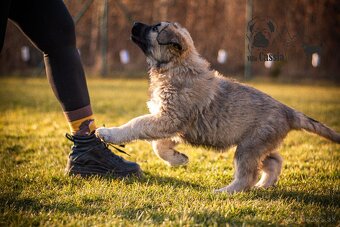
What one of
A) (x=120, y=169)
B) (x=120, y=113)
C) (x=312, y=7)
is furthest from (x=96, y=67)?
(x=120, y=169)

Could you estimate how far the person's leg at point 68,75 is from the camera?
114 inches

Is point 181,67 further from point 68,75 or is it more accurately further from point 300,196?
point 300,196

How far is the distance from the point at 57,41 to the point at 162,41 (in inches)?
31.1

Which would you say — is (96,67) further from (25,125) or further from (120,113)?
(25,125)

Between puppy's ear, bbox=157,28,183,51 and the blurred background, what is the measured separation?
9.96 metres

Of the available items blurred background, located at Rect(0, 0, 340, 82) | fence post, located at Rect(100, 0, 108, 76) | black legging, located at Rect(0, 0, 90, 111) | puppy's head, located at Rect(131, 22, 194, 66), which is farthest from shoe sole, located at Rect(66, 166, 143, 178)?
fence post, located at Rect(100, 0, 108, 76)

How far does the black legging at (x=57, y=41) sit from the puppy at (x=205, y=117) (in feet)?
1.26

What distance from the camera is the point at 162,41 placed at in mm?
3246

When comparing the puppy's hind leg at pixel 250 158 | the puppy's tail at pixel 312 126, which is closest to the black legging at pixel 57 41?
the puppy's hind leg at pixel 250 158

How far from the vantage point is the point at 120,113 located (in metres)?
6.98

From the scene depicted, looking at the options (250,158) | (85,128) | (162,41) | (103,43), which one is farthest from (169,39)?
(103,43)

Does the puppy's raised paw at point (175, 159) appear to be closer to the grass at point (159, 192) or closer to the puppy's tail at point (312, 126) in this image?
the grass at point (159, 192)

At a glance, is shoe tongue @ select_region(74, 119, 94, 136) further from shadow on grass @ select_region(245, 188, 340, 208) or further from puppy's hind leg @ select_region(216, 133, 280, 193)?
shadow on grass @ select_region(245, 188, 340, 208)

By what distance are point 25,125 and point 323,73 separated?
15429 mm
